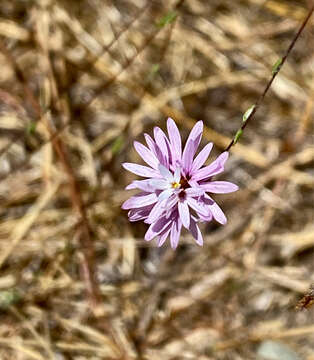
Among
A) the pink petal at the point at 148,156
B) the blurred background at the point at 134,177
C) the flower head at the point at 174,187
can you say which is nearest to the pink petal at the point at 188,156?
the flower head at the point at 174,187

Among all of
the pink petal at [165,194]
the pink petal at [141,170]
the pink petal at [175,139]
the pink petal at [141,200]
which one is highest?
the pink petal at [175,139]

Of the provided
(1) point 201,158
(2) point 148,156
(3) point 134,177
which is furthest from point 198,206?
(3) point 134,177

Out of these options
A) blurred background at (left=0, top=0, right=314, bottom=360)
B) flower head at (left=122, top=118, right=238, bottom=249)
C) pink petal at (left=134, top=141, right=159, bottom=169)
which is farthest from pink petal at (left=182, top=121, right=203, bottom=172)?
blurred background at (left=0, top=0, right=314, bottom=360)

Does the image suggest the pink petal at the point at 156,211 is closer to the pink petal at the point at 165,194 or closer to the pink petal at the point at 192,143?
the pink petal at the point at 165,194

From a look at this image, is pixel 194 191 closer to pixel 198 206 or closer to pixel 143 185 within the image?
pixel 198 206

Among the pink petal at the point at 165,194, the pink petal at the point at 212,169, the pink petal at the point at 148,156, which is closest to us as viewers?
the pink petal at the point at 212,169
